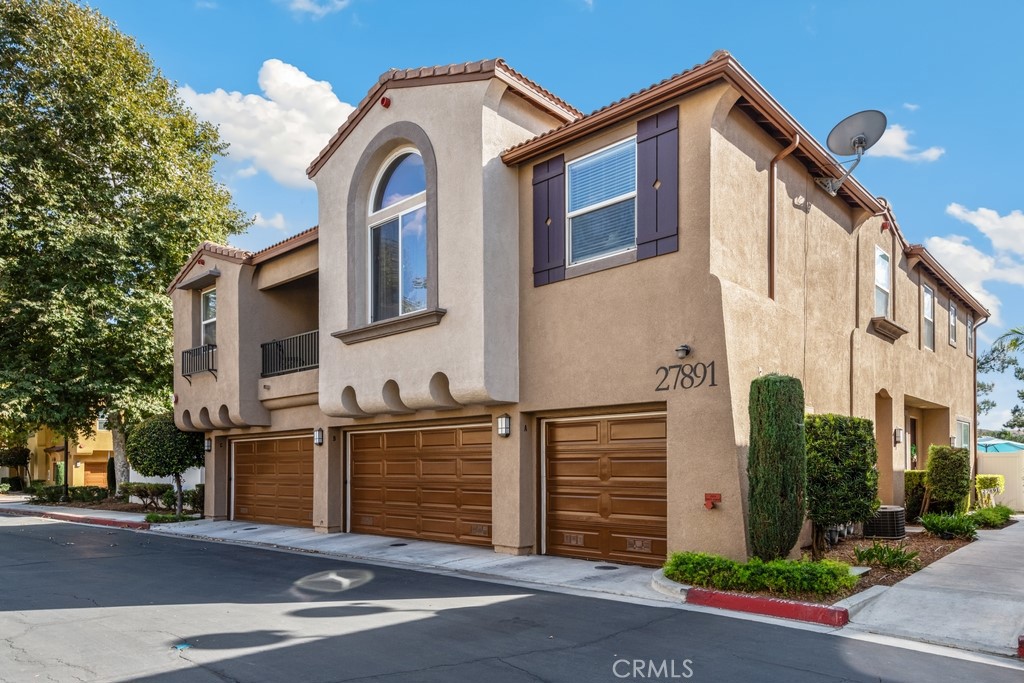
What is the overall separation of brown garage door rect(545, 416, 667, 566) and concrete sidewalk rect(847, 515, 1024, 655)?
3.24 meters

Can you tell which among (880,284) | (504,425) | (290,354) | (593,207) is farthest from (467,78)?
(880,284)

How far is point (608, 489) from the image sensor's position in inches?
472

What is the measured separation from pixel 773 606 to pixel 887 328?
9.55 metres

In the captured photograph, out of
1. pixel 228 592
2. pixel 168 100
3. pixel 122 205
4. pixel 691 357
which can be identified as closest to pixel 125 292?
pixel 122 205

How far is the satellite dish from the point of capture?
11328mm

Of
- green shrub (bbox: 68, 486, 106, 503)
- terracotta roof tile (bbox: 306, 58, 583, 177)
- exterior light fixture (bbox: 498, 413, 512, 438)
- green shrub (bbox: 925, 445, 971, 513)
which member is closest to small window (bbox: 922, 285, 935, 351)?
green shrub (bbox: 925, 445, 971, 513)

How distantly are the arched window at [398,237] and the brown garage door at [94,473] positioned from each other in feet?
123

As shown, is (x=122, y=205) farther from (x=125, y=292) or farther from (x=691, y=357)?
(x=691, y=357)

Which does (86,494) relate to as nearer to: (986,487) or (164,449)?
(164,449)

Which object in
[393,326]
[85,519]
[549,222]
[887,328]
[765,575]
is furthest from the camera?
[85,519]

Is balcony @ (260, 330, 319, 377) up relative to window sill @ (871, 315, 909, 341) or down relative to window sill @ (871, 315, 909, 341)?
down

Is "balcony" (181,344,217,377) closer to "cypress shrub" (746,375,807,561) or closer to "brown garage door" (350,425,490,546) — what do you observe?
"brown garage door" (350,425,490,546)

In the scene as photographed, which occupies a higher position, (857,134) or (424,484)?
(857,134)

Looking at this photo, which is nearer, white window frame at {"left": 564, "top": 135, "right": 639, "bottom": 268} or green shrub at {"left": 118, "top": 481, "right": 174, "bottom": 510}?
white window frame at {"left": 564, "top": 135, "right": 639, "bottom": 268}
